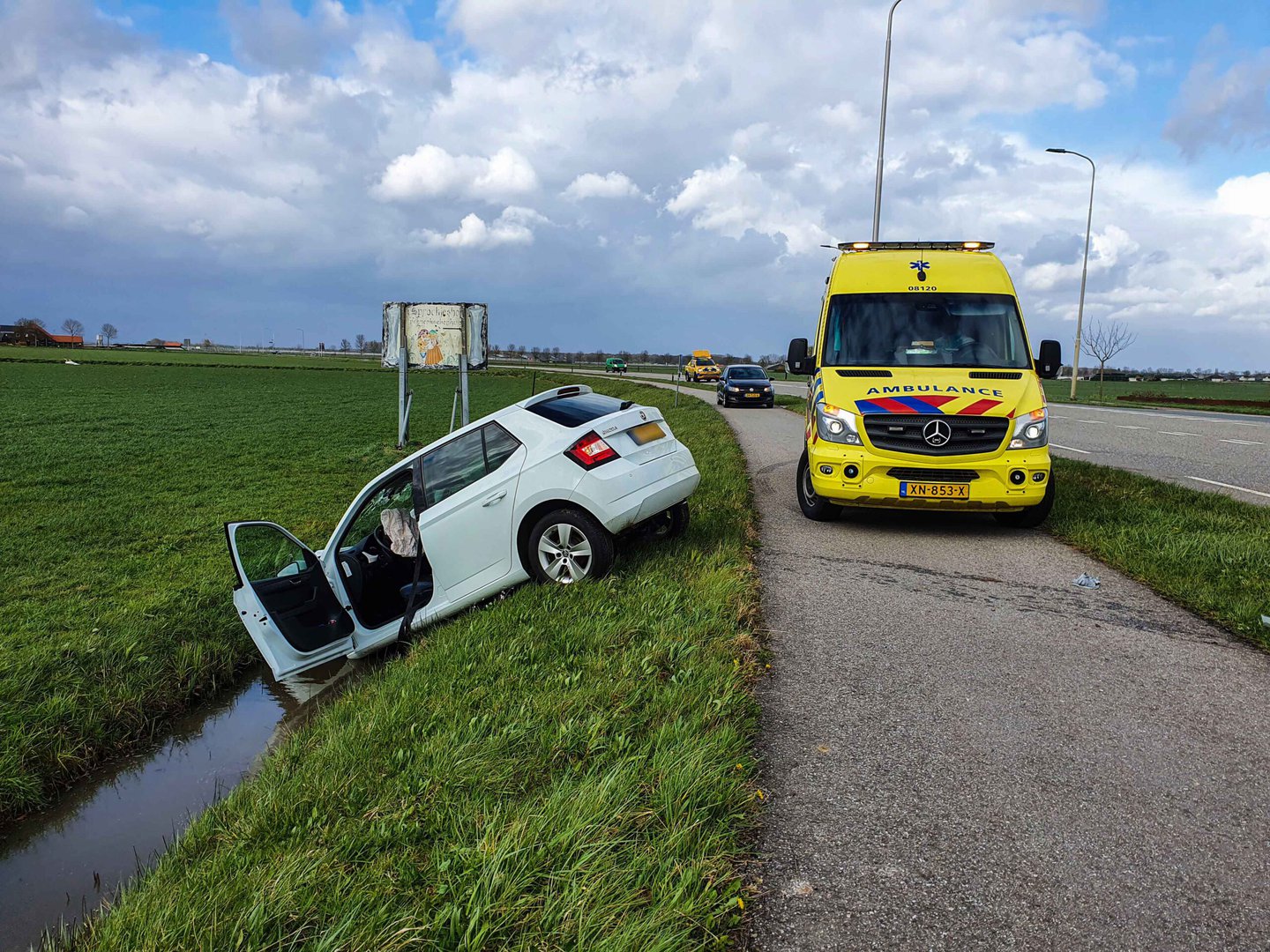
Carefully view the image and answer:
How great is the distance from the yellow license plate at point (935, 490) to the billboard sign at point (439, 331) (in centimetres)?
961

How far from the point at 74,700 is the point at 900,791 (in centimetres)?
508

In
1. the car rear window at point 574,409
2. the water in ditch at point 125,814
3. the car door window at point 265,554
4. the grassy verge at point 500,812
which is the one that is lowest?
the water in ditch at point 125,814

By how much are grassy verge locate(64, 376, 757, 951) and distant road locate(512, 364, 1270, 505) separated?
335 inches

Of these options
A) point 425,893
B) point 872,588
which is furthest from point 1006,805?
point 872,588

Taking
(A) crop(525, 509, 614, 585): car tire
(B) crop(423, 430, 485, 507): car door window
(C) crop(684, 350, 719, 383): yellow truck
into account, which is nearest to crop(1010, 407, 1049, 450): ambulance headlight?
(A) crop(525, 509, 614, 585): car tire

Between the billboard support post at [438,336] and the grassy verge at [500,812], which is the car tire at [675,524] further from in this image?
the billboard support post at [438,336]

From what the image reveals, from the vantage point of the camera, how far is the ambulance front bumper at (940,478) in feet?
24.7

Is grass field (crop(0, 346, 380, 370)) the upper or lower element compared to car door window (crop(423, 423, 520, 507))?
upper

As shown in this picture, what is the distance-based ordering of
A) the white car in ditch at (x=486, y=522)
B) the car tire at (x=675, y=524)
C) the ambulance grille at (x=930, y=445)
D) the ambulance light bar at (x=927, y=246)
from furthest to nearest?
1. the ambulance light bar at (x=927, y=246)
2. the ambulance grille at (x=930, y=445)
3. the car tire at (x=675, y=524)
4. the white car in ditch at (x=486, y=522)

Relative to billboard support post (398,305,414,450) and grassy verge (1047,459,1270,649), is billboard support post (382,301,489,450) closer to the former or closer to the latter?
billboard support post (398,305,414,450)

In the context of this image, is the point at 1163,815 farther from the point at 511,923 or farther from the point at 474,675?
the point at 474,675

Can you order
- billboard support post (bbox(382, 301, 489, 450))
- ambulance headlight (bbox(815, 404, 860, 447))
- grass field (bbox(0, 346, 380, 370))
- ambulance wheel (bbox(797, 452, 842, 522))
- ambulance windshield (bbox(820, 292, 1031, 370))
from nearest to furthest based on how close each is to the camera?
1. ambulance headlight (bbox(815, 404, 860, 447))
2. ambulance windshield (bbox(820, 292, 1031, 370))
3. ambulance wheel (bbox(797, 452, 842, 522))
4. billboard support post (bbox(382, 301, 489, 450))
5. grass field (bbox(0, 346, 380, 370))

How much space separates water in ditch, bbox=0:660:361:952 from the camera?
3.72m

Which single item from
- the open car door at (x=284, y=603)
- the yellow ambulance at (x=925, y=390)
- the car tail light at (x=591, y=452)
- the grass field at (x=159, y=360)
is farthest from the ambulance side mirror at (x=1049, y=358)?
the grass field at (x=159, y=360)
